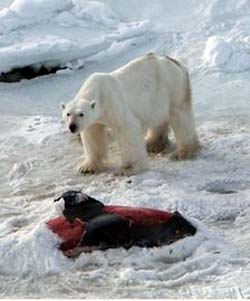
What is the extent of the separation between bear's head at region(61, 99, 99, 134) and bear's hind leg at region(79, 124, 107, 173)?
1.16 feet

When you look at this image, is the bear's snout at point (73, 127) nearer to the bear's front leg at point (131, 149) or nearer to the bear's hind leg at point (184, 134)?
the bear's front leg at point (131, 149)

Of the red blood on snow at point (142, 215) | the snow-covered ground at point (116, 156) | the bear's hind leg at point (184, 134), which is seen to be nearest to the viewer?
the snow-covered ground at point (116, 156)

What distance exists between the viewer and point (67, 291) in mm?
4867

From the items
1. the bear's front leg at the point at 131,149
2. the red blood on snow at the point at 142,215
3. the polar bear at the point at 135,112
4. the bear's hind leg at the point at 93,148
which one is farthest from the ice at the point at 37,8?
the red blood on snow at the point at 142,215

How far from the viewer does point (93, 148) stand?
707 centimetres

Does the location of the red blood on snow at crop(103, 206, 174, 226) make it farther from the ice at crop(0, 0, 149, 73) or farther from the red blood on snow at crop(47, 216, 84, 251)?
the ice at crop(0, 0, 149, 73)

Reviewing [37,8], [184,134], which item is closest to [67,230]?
[184,134]

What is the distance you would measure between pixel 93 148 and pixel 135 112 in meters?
0.44

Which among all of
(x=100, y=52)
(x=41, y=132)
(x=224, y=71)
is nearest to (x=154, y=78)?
(x=41, y=132)

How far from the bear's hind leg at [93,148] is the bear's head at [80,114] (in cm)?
35

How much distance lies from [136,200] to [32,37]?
15.5 ft

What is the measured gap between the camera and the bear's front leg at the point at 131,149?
6934 millimetres

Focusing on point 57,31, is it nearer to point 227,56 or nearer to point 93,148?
point 227,56

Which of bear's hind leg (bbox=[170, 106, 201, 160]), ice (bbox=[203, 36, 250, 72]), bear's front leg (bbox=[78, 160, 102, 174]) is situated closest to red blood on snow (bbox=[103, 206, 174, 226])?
bear's front leg (bbox=[78, 160, 102, 174])
